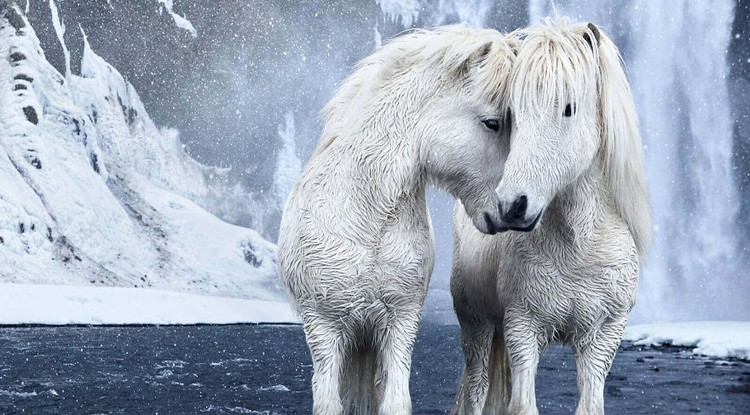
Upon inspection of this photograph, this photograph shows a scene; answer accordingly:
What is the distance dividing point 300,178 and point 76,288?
23.5 metres

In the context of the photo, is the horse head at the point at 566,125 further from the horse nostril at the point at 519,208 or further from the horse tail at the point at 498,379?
the horse tail at the point at 498,379

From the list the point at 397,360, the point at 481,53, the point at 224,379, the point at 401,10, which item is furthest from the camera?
the point at 401,10

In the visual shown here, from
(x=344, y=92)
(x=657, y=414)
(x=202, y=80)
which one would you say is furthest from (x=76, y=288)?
(x=344, y=92)

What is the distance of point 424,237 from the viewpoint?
109 inches

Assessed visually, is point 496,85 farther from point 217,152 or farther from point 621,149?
point 217,152

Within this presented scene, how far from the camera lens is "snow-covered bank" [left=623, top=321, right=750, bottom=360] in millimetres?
18352

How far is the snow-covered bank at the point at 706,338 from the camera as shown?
18.4m

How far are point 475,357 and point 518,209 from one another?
1438 mm

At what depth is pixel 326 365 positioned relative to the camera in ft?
8.89

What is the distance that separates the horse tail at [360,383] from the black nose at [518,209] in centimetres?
74

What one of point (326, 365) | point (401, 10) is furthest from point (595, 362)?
point (401, 10)

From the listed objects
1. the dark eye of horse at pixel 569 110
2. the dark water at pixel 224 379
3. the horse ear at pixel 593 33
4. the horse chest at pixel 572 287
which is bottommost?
the dark water at pixel 224 379

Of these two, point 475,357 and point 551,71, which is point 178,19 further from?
point 551,71

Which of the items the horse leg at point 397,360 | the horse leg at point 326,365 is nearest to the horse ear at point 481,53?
the horse leg at point 397,360
